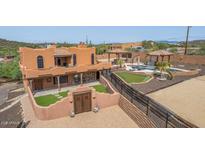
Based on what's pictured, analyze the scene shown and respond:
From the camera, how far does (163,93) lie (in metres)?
15.7

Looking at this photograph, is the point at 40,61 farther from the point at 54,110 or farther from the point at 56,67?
the point at 54,110

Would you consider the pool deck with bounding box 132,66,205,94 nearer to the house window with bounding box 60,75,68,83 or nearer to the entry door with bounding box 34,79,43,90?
the house window with bounding box 60,75,68,83

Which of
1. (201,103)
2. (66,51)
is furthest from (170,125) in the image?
(66,51)

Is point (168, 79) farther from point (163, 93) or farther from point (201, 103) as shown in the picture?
point (201, 103)

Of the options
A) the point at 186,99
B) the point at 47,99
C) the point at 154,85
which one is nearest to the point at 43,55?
the point at 47,99

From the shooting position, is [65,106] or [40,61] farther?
[40,61]

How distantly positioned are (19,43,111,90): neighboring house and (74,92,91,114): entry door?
5.51 meters

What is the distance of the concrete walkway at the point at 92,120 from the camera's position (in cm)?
1185

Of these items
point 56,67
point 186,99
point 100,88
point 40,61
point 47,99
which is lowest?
point 47,99

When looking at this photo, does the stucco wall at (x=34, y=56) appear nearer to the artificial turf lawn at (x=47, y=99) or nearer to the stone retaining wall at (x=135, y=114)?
the artificial turf lawn at (x=47, y=99)

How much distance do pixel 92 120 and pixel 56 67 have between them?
26.4ft

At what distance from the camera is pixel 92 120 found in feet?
41.5

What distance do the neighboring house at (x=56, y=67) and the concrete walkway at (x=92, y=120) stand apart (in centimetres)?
432

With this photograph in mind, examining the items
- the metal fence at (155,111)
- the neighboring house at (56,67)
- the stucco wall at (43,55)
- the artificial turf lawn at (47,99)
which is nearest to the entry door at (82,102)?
the artificial turf lawn at (47,99)
